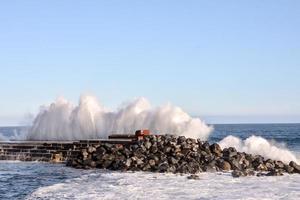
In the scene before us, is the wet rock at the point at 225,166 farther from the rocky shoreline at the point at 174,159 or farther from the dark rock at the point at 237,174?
the dark rock at the point at 237,174

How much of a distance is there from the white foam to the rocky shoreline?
3.13 ft

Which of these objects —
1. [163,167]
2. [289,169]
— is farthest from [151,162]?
[289,169]

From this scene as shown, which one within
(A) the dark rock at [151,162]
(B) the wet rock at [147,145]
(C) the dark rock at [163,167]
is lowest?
(C) the dark rock at [163,167]

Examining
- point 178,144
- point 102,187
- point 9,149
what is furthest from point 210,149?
point 9,149

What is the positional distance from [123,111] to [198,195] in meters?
24.5

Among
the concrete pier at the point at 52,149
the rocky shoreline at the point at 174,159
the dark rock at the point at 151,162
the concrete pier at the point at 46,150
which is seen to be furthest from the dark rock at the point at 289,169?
the concrete pier at the point at 46,150

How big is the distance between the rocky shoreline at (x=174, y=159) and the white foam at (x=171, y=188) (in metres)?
0.96

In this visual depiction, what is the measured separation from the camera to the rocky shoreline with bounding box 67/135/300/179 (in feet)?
68.0

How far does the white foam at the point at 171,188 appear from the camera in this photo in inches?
584

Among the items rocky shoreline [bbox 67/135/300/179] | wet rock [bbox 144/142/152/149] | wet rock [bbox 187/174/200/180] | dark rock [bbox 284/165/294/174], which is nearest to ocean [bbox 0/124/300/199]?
wet rock [bbox 187/174/200/180]

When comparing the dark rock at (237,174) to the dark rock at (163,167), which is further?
the dark rock at (163,167)

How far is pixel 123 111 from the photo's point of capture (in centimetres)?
3897

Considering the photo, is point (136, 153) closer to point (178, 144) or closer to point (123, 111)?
point (178, 144)

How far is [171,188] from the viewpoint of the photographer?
1611 cm
